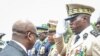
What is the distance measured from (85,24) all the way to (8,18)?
6.13m

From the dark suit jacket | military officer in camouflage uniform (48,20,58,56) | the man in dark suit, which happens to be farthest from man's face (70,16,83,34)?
military officer in camouflage uniform (48,20,58,56)

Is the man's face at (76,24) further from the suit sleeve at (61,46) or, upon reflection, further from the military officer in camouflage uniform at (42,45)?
the military officer in camouflage uniform at (42,45)

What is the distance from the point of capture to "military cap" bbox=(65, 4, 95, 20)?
14.4 ft

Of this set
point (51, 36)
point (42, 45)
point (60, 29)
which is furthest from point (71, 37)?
point (42, 45)

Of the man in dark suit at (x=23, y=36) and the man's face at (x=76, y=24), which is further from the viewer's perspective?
the man's face at (x=76, y=24)

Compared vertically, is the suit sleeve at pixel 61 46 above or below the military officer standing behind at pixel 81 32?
below

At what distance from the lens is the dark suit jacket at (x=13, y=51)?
3051 millimetres

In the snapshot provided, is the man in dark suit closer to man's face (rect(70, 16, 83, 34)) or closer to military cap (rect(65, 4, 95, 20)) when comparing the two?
man's face (rect(70, 16, 83, 34))

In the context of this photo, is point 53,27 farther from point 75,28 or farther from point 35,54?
point 75,28

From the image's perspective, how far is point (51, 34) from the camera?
5949 mm

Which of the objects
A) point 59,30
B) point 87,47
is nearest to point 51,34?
point 59,30

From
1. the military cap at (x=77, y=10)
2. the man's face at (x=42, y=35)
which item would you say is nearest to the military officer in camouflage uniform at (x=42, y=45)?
the man's face at (x=42, y=35)

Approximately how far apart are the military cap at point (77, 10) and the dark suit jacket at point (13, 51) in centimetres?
129

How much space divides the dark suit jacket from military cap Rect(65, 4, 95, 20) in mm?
1294
